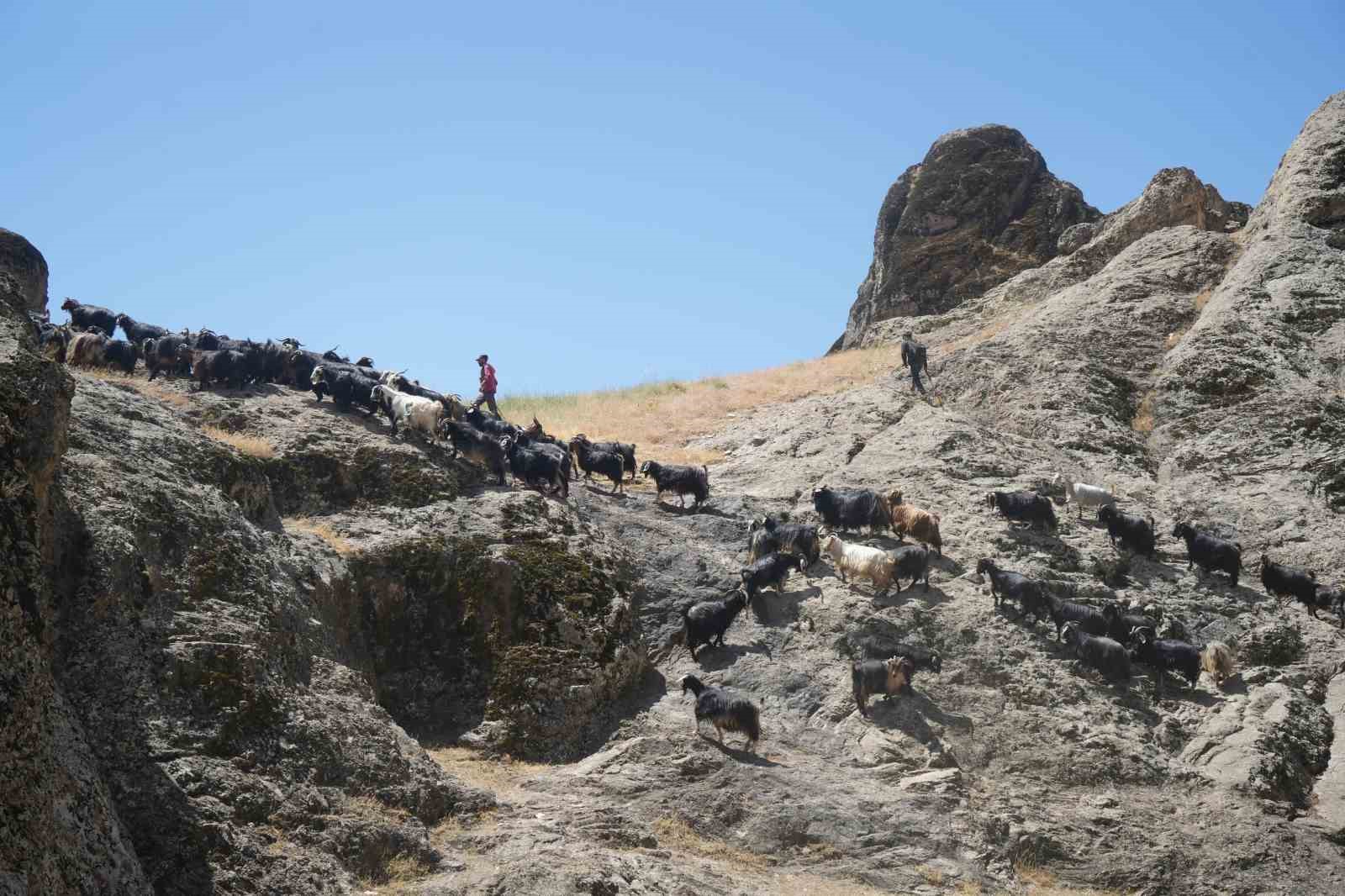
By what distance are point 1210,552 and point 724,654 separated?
1031cm

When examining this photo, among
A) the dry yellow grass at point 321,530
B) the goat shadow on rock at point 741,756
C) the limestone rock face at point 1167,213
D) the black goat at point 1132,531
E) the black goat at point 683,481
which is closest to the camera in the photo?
the goat shadow on rock at point 741,756

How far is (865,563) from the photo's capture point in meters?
20.8

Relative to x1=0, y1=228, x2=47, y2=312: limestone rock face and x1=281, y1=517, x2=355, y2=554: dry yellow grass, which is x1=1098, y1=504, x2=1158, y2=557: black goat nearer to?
x1=281, y1=517, x2=355, y2=554: dry yellow grass

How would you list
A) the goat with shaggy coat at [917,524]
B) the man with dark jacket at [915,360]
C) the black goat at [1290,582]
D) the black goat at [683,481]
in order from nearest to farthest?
the black goat at [1290,582] < the goat with shaggy coat at [917,524] < the black goat at [683,481] < the man with dark jacket at [915,360]

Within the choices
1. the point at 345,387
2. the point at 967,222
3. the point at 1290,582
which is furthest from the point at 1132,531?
the point at 967,222

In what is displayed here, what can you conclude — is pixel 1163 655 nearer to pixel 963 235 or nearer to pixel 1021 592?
pixel 1021 592

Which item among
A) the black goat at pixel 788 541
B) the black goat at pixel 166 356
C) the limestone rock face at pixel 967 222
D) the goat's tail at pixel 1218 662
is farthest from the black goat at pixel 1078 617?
the limestone rock face at pixel 967 222

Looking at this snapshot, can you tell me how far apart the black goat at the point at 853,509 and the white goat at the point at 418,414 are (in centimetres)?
809

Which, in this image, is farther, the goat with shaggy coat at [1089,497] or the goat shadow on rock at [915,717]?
the goat with shaggy coat at [1089,497]

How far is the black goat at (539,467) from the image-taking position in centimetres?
2223

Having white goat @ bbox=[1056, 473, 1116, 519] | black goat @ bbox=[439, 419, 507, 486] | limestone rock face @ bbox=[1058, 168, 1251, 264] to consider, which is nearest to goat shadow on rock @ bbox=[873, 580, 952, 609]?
white goat @ bbox=[1056, 473, 1116, 519]

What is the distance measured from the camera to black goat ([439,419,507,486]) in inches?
864

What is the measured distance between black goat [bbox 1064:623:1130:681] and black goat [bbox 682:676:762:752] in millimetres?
6214

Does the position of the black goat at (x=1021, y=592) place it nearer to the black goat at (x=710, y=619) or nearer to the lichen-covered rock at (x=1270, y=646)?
the lichen-covered rock at (x=1270, y=646)
